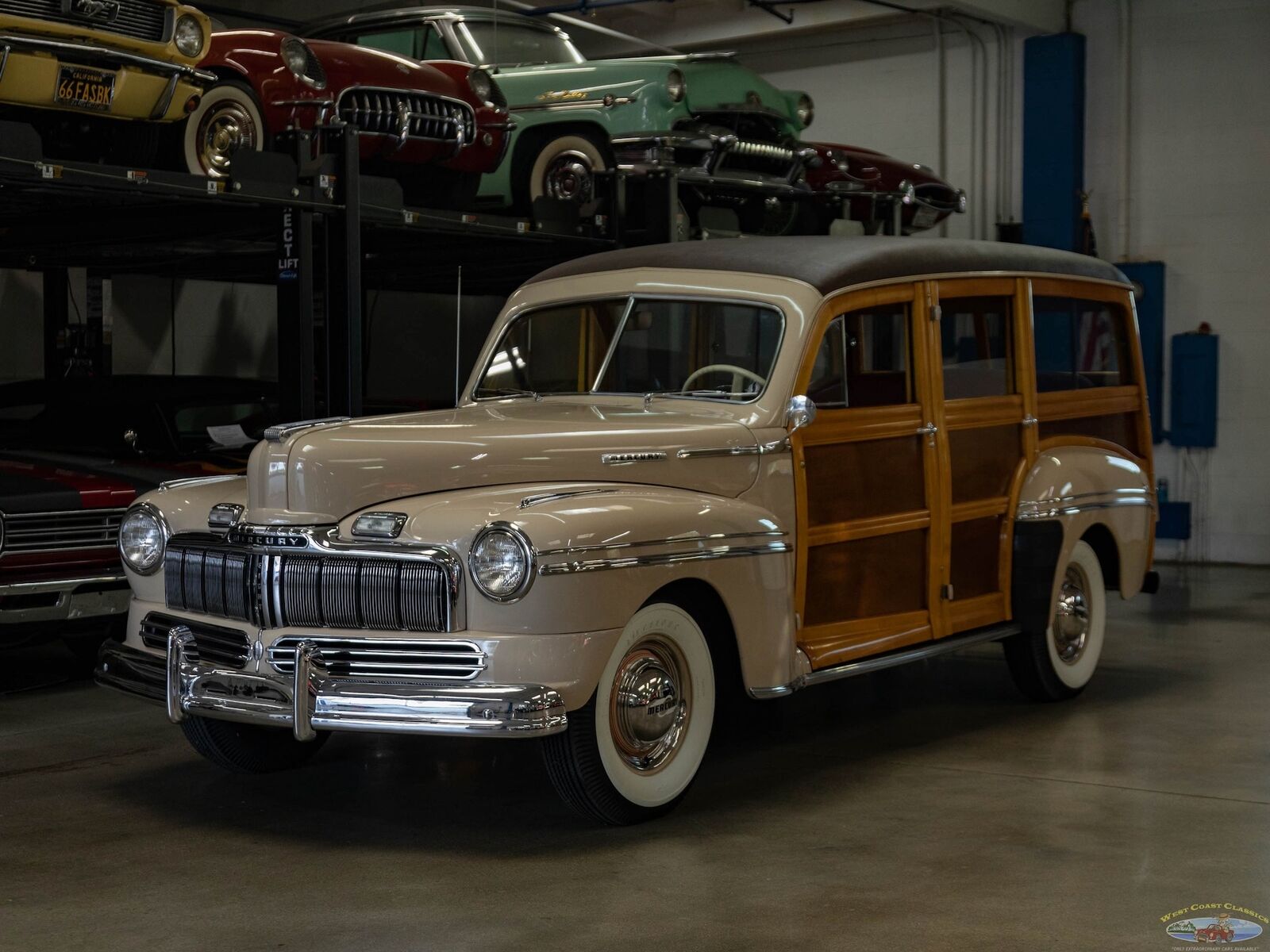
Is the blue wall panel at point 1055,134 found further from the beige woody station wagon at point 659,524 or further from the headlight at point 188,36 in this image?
the headlight at point 188,36

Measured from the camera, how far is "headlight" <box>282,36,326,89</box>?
7.74 metres

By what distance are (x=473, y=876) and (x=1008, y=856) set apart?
1.48m

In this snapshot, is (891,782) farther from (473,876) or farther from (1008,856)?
(473,876)

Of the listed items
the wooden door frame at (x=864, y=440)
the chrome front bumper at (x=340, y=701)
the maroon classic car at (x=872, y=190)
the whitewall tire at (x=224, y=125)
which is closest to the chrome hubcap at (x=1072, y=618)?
the wooden door frame at (x=864, y=440)

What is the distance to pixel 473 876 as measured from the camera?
421 centimetres

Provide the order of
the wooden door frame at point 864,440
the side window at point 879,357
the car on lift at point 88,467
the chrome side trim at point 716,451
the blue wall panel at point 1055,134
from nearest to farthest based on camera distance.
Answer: the chrome side trim at point 716,451
the wooden door frame at point 864,440
the side window at point 879,357
the car on lift at point 88,467
the blue wall panel at point 1055,134

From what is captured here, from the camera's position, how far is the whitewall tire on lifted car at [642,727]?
4.44 metres

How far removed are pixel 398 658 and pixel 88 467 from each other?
3.70 m

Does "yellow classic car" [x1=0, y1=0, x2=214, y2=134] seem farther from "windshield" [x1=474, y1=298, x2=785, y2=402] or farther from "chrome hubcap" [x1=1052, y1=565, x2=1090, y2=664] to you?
"chrome hubcap" [x1=1052, y1=565, x2=1090, y2=664]

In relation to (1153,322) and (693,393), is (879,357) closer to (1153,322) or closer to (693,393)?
(693,393)

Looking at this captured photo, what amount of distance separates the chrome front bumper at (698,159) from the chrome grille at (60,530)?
151 inches

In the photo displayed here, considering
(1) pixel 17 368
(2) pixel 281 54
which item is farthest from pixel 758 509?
(1) pixel 17 368

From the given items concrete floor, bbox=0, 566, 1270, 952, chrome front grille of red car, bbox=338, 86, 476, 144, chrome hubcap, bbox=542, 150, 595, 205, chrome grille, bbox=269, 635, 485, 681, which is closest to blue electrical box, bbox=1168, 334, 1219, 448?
chrome hubcap, bbox=542, 150, 595, 205

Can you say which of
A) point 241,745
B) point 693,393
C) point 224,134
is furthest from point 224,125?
point 241,745
